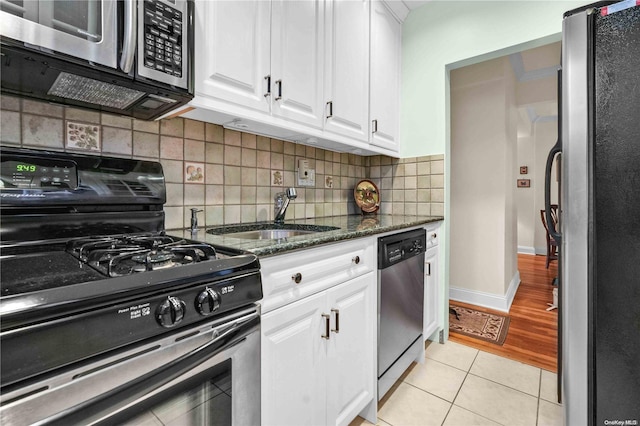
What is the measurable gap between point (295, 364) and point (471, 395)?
1.18 m

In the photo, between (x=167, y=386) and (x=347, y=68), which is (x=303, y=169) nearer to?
(x=347, y=68)

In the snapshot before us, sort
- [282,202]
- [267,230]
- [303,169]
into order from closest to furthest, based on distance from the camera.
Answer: [267,230] → [282,202] → [303,169]

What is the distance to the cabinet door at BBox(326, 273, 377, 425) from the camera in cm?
117

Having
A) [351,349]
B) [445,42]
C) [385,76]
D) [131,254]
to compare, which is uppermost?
[445,42]

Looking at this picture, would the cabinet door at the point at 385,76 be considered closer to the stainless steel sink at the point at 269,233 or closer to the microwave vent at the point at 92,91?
the stainless steel sink at the point at 269,233

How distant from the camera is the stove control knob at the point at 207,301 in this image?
0.66 meters

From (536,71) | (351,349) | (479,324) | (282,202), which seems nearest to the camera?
(351,349)

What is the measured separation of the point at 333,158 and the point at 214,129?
38.1 inches

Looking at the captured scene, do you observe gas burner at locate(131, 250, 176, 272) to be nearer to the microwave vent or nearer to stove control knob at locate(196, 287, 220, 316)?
stove control knob at locate(196, 287, 220, 316)

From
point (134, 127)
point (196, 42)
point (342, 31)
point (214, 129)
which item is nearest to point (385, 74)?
point (342, 31)

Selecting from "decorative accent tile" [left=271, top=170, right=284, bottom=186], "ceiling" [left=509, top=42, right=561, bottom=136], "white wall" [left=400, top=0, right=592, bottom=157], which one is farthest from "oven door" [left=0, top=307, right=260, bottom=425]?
"ceiling" [left=509, top=42, right=561, bottom=136]

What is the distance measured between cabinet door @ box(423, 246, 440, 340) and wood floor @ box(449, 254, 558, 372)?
342 mm

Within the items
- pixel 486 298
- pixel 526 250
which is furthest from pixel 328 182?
pixel 526 250

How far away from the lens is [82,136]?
106cm
